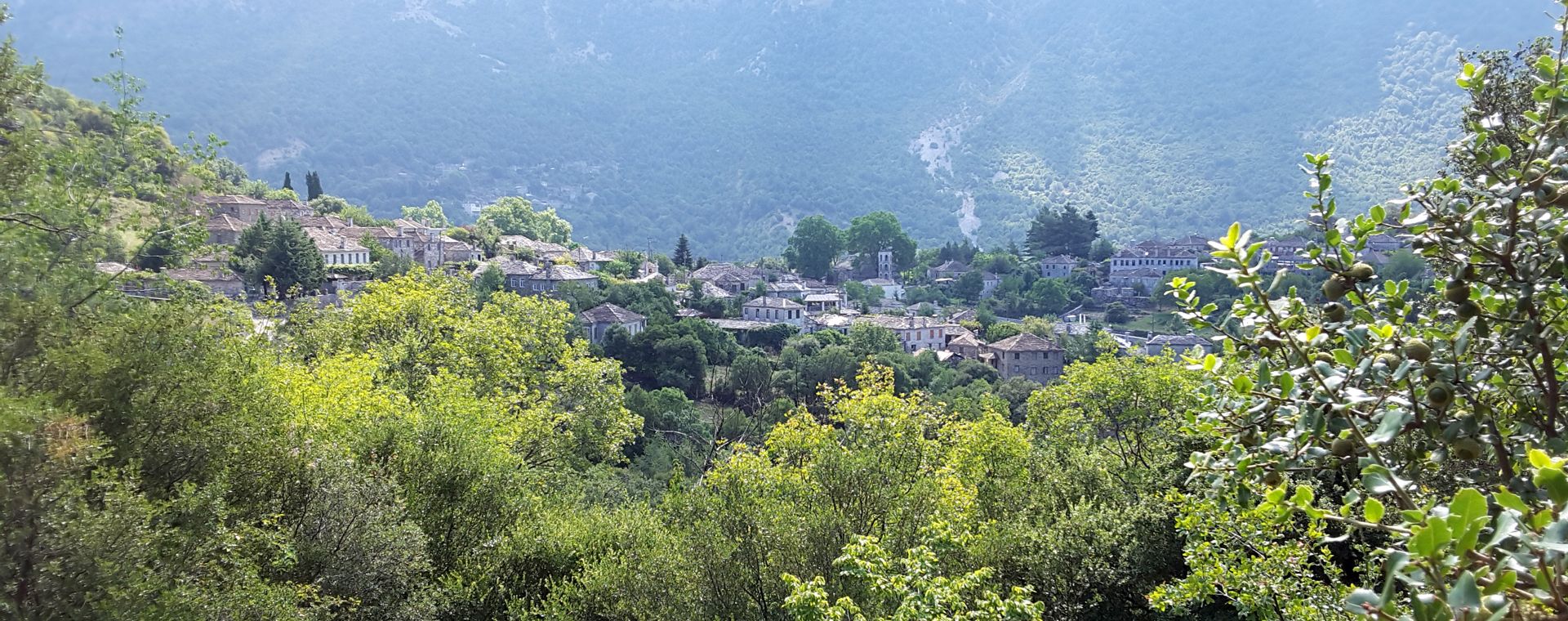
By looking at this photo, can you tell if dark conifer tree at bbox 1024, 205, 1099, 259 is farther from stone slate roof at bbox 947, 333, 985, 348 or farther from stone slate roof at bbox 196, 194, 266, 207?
stone slate roof at bbox 196, 194, 266, 207

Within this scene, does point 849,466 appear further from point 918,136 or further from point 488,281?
point 918,136

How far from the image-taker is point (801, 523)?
11031 mm

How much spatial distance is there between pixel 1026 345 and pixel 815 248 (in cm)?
4706

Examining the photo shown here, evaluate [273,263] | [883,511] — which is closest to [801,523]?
[883,511]

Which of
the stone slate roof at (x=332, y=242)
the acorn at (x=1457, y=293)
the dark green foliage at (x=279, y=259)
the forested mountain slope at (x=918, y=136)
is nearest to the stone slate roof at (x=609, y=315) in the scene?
the stone slate roof at (x=332, y=242)

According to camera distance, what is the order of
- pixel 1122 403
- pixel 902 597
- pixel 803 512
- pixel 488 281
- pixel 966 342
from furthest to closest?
pixel 966 342 < pixel 488 281 < pixel 1122 403 < pixel 803 512 < pixel 902 597

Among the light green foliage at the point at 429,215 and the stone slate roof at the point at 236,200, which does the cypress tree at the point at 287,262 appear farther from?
the light green foliage at the point at 429,215

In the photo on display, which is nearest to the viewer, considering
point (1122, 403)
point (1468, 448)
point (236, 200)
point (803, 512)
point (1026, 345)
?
point (1468, 448)

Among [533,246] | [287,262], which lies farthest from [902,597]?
[533,246]

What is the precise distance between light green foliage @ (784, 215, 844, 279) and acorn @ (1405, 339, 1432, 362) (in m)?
102

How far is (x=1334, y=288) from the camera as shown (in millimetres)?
3027

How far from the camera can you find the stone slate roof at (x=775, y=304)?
7300 centimetres

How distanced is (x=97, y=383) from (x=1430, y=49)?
8012 inches

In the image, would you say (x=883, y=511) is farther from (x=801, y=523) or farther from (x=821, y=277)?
(x=821, y=277)
